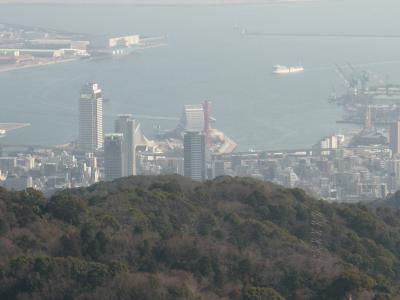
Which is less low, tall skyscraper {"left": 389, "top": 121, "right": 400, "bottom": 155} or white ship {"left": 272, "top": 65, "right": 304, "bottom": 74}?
white ship {"left": 272, "top": 65, "right": 304, "bottom": 74}

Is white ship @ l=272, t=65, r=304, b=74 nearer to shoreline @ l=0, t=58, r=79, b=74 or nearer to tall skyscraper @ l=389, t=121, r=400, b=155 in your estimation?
shoreline @ l=0, t=58, r=79, b=74

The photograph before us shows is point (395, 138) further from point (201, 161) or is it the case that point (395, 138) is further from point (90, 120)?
point (90, 120)

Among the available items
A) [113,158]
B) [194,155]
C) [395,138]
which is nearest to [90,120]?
[113,158]

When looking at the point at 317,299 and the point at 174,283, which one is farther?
the point at 317,299

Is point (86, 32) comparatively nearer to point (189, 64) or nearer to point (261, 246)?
point (189, 64)

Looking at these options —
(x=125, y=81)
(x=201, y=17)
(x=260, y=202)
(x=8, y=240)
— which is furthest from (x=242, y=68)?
(x=8, y=240)

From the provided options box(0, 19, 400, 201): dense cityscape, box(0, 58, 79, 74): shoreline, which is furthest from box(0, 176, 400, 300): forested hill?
box(0, 58, 79, 74): shoreline
